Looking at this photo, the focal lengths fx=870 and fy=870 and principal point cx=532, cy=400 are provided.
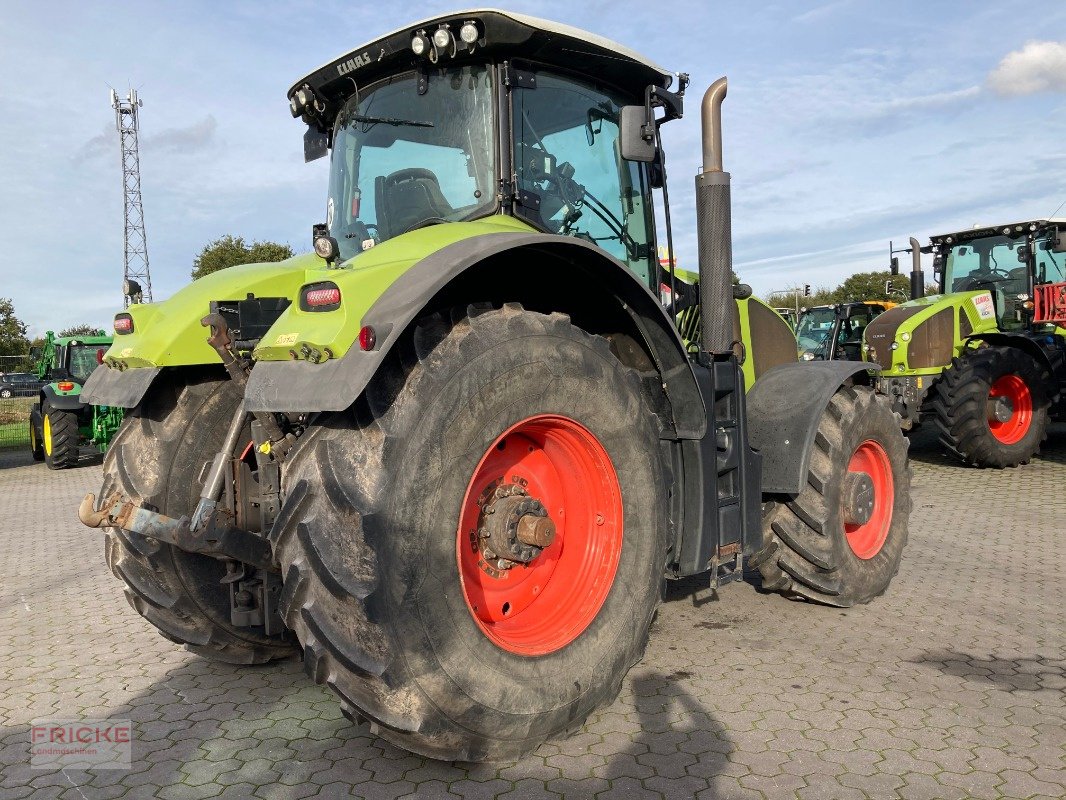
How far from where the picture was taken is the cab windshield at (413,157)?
3461 mm

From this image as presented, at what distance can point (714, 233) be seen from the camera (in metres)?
4.05

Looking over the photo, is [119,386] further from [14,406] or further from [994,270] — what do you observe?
[14,406]

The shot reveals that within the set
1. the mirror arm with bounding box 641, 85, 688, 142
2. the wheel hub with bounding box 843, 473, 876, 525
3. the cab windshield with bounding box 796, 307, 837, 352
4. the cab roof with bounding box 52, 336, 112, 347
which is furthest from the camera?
the cab windshield with bounding box 796, 307, 837, 352


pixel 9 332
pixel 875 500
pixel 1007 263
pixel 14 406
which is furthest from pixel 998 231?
pixel 9 332

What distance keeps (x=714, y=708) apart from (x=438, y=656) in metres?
1.38

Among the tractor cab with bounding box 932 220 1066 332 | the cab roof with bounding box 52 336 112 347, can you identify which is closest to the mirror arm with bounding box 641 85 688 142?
the tractor cab with bounding box 932 220 1066 332

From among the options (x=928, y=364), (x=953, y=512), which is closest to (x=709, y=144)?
(x=953, y=512)

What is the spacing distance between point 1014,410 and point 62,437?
1349 centimetres

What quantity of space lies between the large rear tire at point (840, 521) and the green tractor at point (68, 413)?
11.4 metres

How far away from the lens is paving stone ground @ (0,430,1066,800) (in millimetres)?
2906

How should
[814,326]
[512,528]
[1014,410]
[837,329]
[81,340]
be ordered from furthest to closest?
[814,326], [81,340], [837,329], [1014,410], [512,528]

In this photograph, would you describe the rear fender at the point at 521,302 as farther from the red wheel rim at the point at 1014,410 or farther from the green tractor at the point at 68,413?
the green tractor at the point at 68,413

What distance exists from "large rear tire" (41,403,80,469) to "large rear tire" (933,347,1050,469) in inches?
488

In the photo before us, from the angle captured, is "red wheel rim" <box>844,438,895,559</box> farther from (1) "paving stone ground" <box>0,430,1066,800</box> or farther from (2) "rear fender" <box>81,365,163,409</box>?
(2) "rear fender" <box>81,365,163,409</box>
